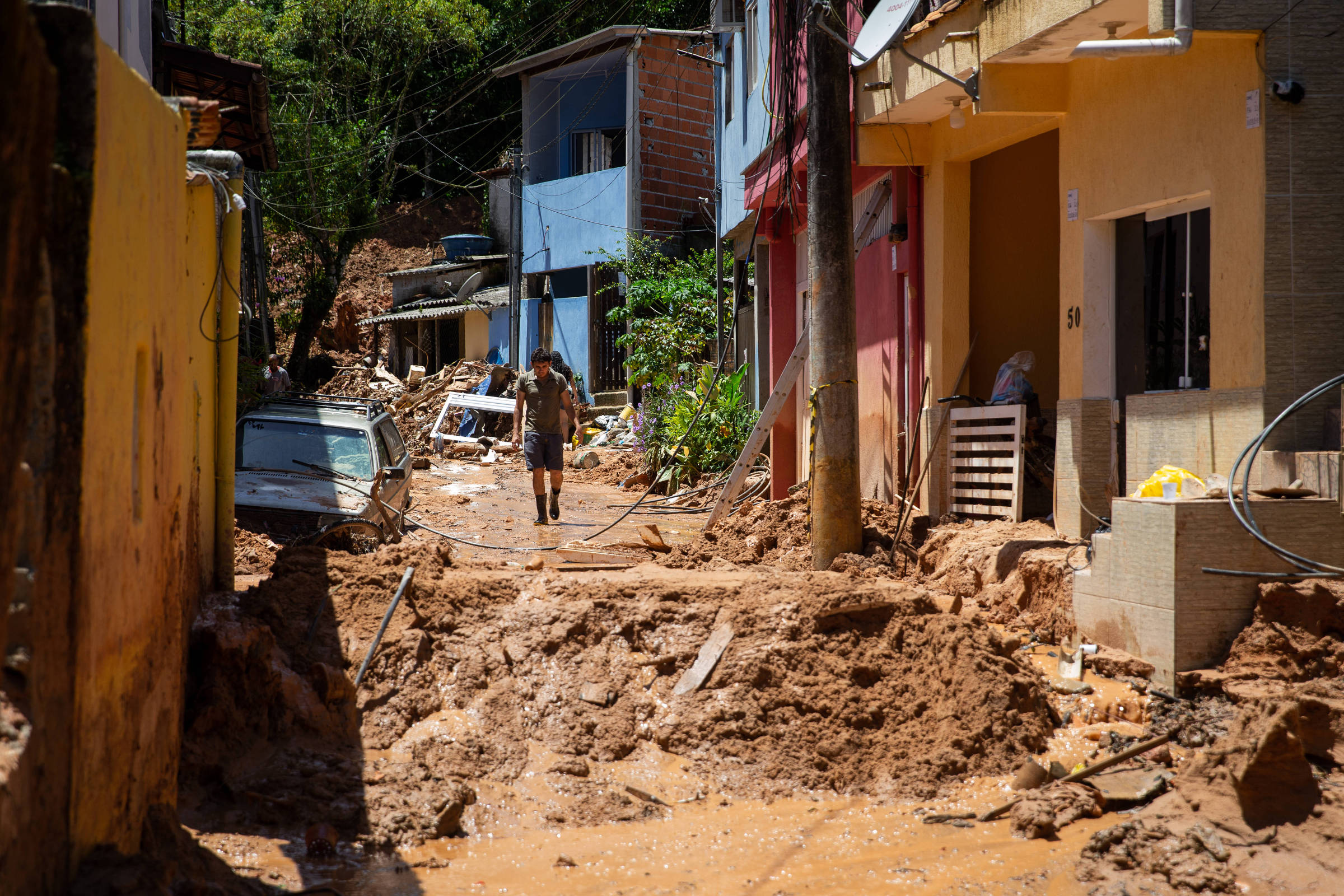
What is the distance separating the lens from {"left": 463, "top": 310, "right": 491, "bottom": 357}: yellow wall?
27953 millimetres

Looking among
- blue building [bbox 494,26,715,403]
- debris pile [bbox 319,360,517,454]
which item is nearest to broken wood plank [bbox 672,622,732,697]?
debris pile [bbox 319,360,517,454]

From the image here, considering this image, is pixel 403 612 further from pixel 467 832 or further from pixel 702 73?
pixel 702 73

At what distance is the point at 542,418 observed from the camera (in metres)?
12.0

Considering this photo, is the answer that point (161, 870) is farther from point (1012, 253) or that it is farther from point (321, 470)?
point (1012, 253)

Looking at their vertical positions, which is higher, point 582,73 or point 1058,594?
point 582,73

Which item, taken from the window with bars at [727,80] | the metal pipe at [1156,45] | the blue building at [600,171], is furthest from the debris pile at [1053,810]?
the blue building at [600,171]

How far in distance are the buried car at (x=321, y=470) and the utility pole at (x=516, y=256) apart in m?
15.1

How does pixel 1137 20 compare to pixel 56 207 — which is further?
pixel 1137 20

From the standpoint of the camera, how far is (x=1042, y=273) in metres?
10.1

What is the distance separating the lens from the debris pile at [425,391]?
23.5m

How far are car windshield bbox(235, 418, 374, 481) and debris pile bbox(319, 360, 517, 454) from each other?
1180 centimetres

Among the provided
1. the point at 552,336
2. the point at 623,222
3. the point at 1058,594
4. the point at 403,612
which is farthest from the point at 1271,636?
the point at 552,336

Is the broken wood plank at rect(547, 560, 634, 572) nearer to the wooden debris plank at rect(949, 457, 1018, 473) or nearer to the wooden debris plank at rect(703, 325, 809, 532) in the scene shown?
the wooden debris plank at rect(703, 325, 809, 532)

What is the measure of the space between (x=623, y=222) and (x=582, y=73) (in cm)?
426
